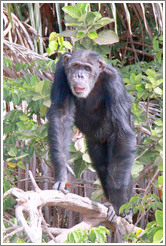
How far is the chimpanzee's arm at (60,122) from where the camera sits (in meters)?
3.84

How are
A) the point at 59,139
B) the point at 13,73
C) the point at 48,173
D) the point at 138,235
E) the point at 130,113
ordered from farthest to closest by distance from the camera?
the point at 48,173
the point at 13,73
the point at 130,113
the point at 59,139
the point at 138,235

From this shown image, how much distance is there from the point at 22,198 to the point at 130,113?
1768 mm

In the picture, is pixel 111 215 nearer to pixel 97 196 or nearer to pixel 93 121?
pixel 97 196

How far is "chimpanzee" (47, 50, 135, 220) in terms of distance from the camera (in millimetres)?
4094

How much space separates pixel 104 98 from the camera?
4.36m

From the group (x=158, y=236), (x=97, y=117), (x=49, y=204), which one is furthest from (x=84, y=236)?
(x=97, y=117)

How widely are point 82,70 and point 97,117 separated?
53 cm

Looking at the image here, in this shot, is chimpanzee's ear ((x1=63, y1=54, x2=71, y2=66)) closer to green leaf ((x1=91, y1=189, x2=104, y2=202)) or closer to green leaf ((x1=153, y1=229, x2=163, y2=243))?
green leaf ((x1=91, y1=189, x2=104, y2=202))

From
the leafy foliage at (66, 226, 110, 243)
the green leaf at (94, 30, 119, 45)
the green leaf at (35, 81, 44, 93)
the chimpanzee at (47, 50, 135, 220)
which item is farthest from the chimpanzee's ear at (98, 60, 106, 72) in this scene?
the leafy foliage at (66, 226, 110, 243)

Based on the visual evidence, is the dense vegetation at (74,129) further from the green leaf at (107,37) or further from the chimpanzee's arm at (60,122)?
the chimpanzee's arm at (60,122)

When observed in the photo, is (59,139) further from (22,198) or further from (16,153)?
(22,198)

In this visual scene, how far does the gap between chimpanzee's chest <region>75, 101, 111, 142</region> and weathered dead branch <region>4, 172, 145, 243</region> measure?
0.79 meters

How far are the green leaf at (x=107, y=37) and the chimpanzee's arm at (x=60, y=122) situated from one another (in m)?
0.45

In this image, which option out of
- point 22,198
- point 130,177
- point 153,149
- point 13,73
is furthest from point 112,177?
point 13,73
